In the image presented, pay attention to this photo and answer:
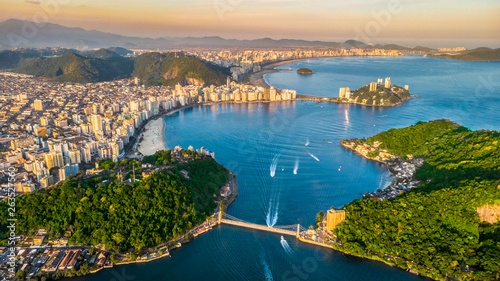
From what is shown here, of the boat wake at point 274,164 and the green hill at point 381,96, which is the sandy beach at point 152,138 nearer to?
the boat wake at point 274,164

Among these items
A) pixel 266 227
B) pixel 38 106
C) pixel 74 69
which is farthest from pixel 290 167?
pixel 74 69

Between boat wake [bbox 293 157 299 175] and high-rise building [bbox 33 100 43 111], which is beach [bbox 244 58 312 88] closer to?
high-rise building [bbox 33 100 43 111]

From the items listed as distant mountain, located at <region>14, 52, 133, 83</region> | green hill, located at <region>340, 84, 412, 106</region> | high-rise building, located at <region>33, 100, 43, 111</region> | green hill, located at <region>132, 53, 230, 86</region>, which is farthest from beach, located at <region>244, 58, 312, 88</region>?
high-rise building, located at <region>33, 100, 43, 111</region>

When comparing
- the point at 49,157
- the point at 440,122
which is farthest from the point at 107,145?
the point at 440,122

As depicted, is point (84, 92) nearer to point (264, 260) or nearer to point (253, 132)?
point (253, 132)

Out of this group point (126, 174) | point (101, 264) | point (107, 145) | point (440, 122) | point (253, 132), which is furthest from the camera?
point (253, 132)

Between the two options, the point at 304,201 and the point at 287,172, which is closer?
the point at 304,201

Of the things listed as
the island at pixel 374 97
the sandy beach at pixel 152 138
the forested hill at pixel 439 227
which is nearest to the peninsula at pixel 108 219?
the forested hill at pixel 439 227
